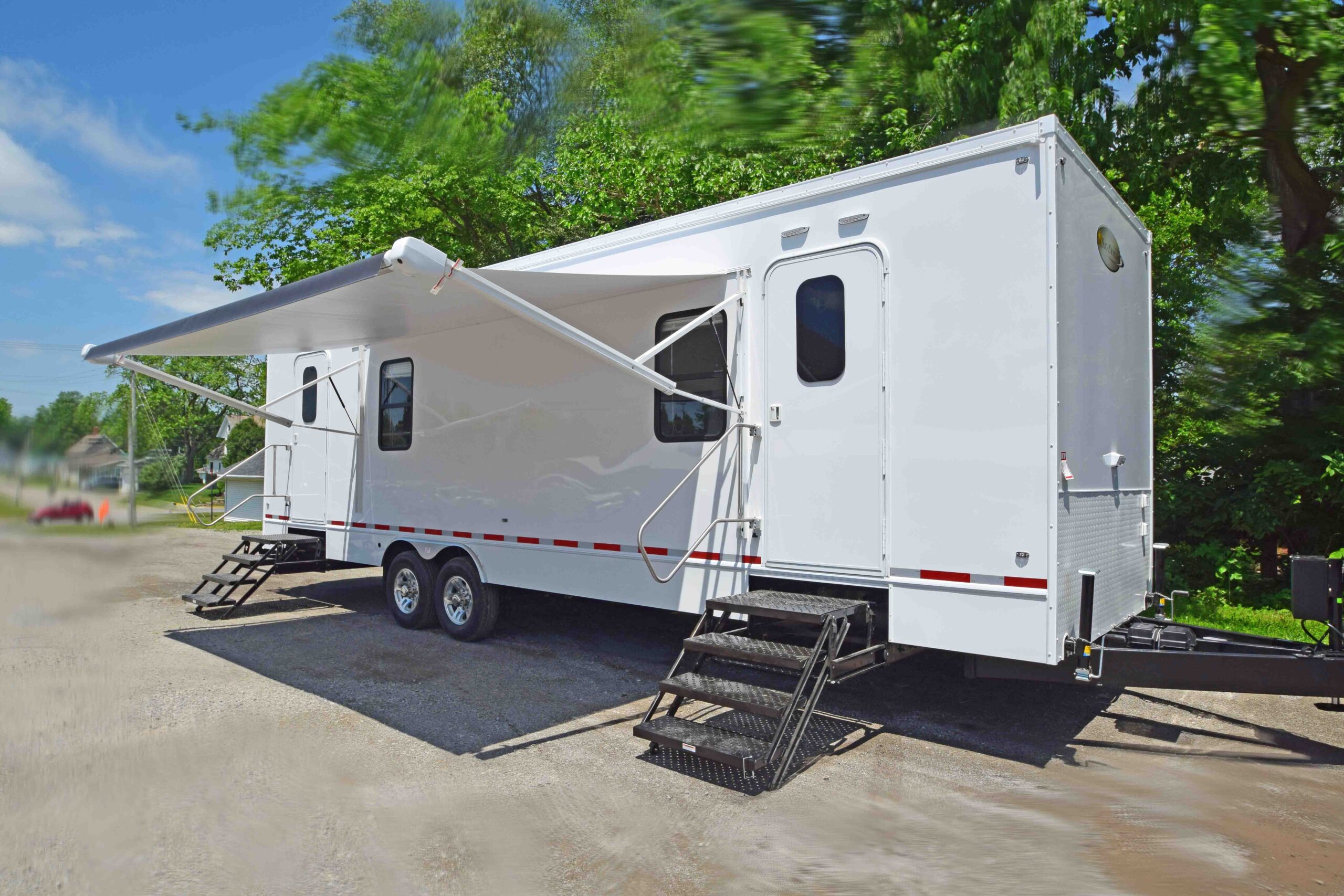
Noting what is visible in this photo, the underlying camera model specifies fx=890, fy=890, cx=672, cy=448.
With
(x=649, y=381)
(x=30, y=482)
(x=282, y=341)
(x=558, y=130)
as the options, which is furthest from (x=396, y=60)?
(x=30, y=482)

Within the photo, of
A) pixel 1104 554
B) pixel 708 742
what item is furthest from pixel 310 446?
pixel 1104 554

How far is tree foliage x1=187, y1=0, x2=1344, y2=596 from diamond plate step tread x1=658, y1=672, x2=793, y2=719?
10.9 feet

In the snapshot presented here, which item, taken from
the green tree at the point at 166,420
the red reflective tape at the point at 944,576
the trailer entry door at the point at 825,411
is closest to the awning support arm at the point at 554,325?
the trailer entry door at the point at 825,411

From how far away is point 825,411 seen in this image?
5090 mm

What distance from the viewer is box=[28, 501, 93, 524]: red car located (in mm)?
1262

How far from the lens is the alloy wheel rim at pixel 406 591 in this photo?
25.7ft

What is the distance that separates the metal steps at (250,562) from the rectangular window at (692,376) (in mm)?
4568

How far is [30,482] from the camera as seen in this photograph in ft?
3.97

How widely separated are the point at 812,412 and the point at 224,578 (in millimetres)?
6152

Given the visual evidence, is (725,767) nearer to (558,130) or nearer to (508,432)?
(508,432)

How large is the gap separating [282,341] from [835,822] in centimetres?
597

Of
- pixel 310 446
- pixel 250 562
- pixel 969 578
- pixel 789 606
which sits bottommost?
pixel 250 562

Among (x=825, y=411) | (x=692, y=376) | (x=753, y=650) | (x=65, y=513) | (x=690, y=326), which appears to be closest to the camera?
(x=65, y=513)

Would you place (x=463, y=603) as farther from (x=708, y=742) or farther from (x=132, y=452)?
(x=132, y=452)
